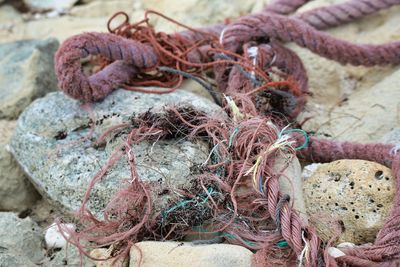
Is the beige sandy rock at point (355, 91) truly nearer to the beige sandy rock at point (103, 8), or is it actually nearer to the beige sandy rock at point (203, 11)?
the beige sandy rock at point (203, 11)

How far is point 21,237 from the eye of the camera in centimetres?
216

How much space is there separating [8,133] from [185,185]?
1.09 m

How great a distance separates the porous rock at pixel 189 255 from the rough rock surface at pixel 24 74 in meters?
1.29

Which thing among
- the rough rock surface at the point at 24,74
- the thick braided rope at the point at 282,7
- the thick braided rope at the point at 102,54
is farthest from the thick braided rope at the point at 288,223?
the thick braided rope at the point at 282,7

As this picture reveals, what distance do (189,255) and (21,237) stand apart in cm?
71

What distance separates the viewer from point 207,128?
222cm

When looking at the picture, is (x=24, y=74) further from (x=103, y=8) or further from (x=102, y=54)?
(x=103, y=8)

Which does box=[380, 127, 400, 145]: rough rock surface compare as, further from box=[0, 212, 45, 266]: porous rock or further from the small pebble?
box=[0, 212, 45, 266]: porous rock

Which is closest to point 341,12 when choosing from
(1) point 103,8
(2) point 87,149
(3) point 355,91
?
(3) point 355,91

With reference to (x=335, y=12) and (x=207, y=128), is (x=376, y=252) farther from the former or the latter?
(x=335, y=12)

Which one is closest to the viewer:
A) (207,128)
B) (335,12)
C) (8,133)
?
(207,128)

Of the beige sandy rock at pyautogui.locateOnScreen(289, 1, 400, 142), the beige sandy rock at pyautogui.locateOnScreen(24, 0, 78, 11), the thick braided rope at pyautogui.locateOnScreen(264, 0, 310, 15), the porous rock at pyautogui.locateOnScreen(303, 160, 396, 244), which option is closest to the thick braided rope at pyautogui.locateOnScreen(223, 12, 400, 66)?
the beige sandy rock at pyautogui.locateOnScreen(289, 1, 400, 142)

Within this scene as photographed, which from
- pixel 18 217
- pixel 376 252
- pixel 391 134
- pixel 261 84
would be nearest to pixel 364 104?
pixel 391 134

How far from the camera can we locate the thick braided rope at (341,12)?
10.5 ft
